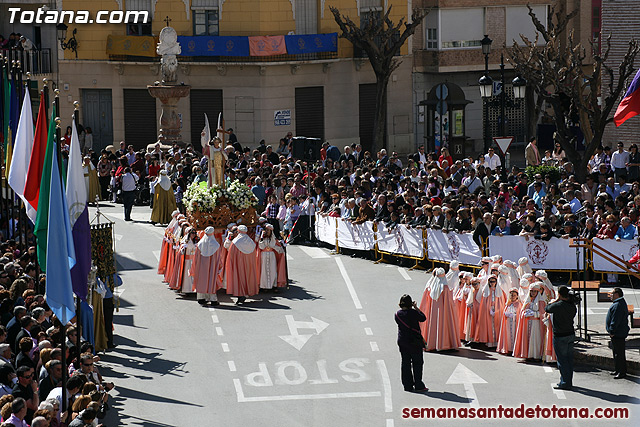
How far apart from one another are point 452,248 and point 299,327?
17.7 ft

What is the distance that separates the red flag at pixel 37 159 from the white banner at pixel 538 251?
1043 centimetres

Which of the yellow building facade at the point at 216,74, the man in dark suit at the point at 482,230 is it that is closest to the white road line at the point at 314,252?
the man in dark suit at the point at 482,230

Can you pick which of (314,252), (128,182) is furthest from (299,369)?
(128,182)

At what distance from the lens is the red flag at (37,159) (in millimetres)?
17812

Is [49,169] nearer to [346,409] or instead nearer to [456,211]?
[346,409]

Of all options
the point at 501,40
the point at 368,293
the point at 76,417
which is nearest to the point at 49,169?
the point at 76,417

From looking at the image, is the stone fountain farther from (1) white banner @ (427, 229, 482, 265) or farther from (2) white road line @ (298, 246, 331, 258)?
(1) white banner @ (427, 229, 482, 265)

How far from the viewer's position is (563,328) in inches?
710

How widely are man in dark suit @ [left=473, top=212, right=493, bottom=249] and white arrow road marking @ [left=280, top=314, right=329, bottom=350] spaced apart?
465cm

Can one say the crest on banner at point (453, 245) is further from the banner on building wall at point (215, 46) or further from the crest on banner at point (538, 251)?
the banner on building wall at point (215, 46)

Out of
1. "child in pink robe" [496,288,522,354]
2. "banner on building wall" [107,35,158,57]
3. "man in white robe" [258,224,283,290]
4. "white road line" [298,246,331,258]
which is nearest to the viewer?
"child in pink robe" [496,288,522,354]

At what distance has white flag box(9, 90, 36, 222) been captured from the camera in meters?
18.7

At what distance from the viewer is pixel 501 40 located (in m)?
49.0

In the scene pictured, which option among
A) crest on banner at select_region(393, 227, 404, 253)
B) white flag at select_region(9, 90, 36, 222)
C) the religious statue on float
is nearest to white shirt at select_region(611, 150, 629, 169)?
crest on banner at select_region(393, 227, 404, 253)
